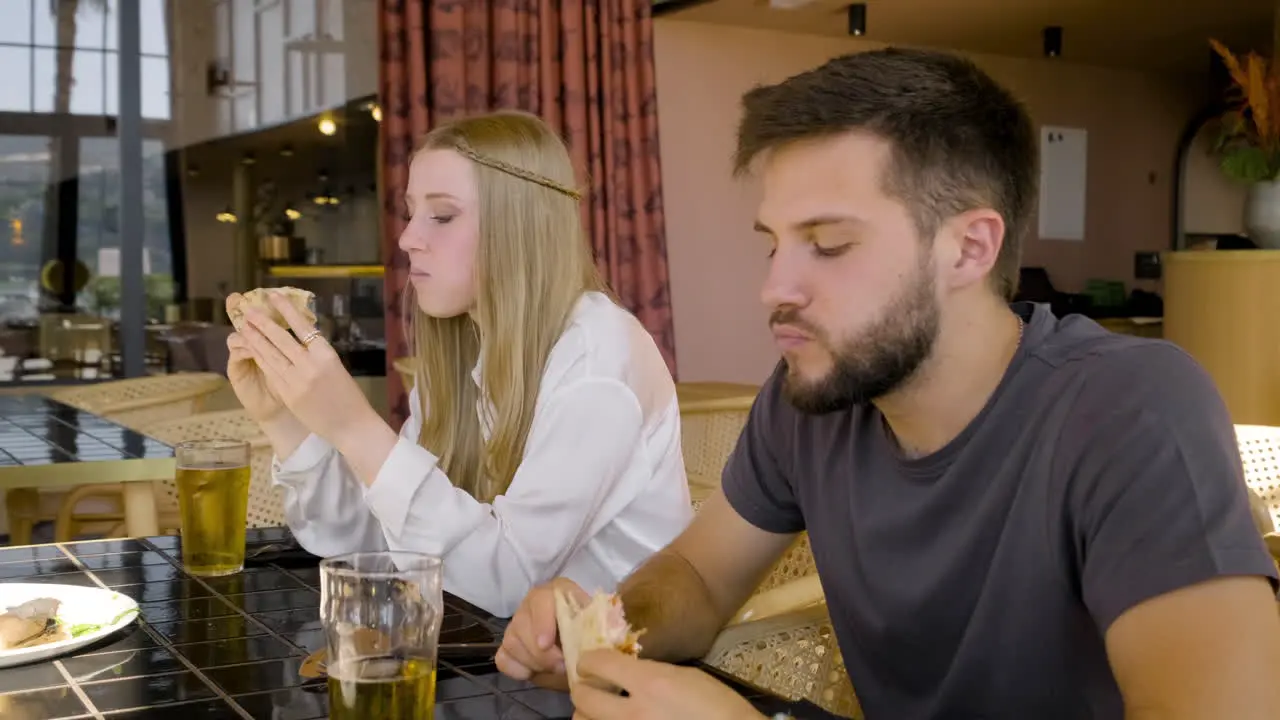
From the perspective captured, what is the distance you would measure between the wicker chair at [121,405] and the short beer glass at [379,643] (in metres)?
2.65

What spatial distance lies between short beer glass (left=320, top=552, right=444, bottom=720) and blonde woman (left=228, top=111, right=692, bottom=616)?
1.72 feet

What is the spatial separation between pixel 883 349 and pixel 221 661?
0.67 meters

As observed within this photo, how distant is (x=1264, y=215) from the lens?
14.5 ft

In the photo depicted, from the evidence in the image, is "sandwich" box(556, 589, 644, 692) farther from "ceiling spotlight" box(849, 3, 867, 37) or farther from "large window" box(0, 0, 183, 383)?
"ceiling spotlight" box(849, 3, 867, 37)

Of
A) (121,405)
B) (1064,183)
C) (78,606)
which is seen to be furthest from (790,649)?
(1064,183)

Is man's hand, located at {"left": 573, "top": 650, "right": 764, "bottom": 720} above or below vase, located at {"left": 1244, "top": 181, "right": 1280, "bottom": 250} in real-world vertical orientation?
below

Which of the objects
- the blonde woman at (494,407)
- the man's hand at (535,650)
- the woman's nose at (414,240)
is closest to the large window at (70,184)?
the blonde woman at (494,407)

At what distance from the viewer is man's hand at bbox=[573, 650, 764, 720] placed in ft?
3.30

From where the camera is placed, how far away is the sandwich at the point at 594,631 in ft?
3.47

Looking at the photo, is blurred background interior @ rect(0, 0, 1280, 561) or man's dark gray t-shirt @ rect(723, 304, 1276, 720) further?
blurred background interior @ rect(0, 0, 1280, 561)

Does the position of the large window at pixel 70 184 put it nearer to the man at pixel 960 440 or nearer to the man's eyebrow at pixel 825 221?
the man at pixel 960 440

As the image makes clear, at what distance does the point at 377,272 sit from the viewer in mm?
5770

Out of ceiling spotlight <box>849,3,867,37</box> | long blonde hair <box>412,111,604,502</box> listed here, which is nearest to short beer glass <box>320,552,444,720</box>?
long blonde hair <box>412,111,604,502</box>

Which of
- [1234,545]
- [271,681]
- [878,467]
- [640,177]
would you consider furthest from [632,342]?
[640,177]
